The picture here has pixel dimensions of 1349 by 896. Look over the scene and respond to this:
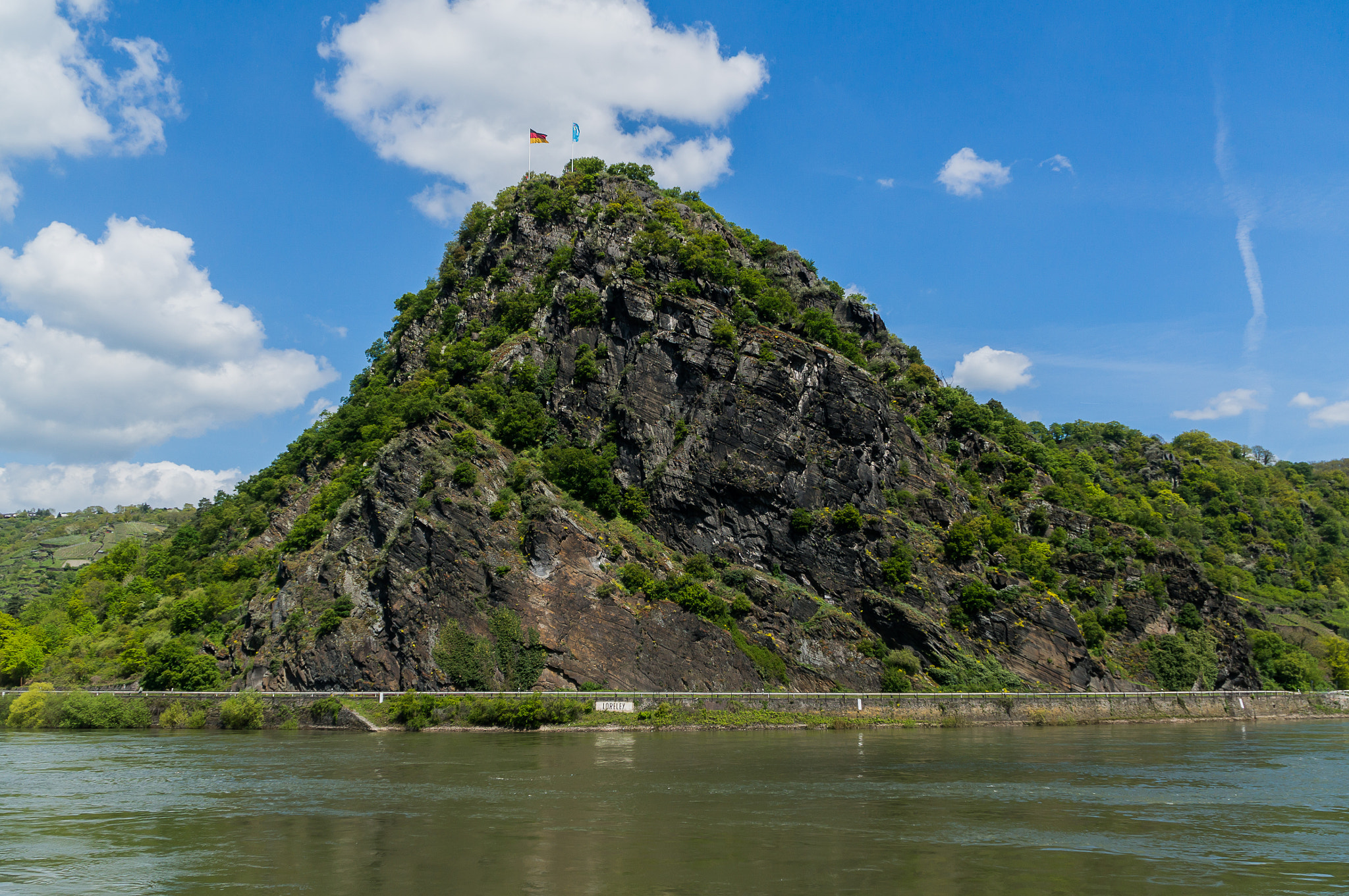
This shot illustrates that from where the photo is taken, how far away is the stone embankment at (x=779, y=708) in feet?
199

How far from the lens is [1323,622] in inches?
5231

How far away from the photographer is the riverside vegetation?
6844 cm

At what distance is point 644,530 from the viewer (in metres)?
86.4

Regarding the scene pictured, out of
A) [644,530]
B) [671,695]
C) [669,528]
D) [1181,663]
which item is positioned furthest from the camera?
[1181,663]

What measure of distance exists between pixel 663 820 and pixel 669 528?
59.2 m

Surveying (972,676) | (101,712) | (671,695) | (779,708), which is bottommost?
(101,712)

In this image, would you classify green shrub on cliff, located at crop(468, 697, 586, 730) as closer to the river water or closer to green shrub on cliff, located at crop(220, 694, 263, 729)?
the river water

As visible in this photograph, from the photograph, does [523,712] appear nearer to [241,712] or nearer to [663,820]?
[241,712]

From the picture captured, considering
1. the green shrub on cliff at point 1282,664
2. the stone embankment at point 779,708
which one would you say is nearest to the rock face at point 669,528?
the stone embankment at point 779,708

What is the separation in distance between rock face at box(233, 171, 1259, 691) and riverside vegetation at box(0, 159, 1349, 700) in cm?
29

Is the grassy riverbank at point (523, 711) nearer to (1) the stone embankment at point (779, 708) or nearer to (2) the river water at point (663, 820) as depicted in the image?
(1) the stone embankment at point (779, 708)

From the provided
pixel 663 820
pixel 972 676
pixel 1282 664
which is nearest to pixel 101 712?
pixel 663 820

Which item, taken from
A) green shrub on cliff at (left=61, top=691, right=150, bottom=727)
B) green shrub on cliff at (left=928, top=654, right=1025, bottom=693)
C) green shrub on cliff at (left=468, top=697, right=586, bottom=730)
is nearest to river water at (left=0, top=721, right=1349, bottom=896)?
green shrub on cliff at (left=468, top=697, right=586, bottom=730)

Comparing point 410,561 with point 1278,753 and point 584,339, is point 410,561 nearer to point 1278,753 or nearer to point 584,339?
point 584,339
